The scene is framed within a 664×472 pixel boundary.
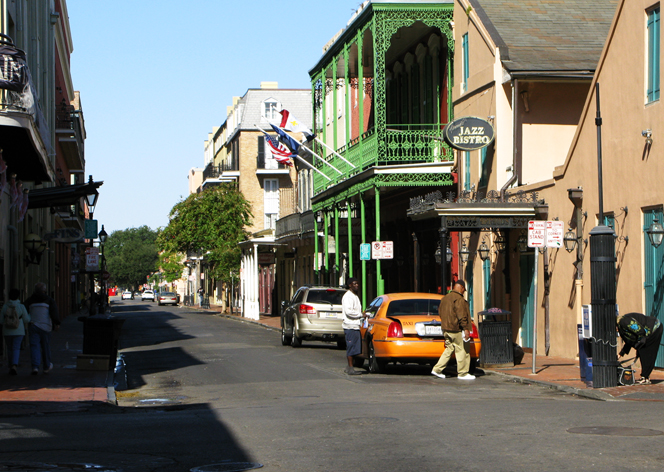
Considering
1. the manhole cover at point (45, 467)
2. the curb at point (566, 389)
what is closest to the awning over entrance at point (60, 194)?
the curb at point (566, 389)

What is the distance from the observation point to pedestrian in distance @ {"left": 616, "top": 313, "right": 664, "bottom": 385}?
44.7ft

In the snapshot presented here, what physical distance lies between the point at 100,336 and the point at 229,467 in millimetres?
11439

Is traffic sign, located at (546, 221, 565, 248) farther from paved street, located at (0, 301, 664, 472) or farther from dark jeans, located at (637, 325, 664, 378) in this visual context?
dark jeans, located at (637, 325, 664, 378)

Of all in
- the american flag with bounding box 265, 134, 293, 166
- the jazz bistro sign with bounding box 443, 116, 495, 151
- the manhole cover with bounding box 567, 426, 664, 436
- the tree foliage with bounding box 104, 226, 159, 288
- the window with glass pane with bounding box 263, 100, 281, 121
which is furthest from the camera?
the tree foliage with bounding box 104, 226, 159, 288

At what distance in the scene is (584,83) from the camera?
2202 cm

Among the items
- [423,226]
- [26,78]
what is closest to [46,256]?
[423,226]

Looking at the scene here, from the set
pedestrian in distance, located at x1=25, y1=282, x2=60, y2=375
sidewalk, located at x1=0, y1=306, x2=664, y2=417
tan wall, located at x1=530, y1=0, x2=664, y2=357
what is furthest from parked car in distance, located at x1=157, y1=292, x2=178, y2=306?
tan wall, located at x1=530, y1=0, x2=664, y2=357

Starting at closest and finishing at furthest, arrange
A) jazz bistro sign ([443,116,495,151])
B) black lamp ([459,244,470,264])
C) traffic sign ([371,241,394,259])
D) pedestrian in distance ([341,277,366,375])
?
pedestrian in distance ([341,277,366,375]), jazz bistro sign ([443,116,495,151]), black lamp ([459,244,470,264]), traffic sign ([371,241,394,259])

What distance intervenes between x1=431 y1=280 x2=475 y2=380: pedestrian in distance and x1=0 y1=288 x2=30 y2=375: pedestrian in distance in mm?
7444

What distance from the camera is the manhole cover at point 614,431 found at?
897 cm

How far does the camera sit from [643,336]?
13617 mm

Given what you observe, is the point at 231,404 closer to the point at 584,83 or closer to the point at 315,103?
the point at 584,83

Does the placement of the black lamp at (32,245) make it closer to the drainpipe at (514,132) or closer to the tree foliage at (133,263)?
the drainpipe at (514,132)

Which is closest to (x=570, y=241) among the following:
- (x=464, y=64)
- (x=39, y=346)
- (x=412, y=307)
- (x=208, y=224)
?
(x=412, y=307)
